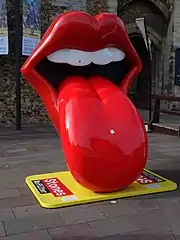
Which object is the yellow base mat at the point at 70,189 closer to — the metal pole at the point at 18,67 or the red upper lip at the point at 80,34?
the red upper lip at the point at 80,34

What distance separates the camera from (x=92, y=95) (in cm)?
458

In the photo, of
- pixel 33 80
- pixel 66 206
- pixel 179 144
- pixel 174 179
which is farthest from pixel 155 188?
pixel 179 144

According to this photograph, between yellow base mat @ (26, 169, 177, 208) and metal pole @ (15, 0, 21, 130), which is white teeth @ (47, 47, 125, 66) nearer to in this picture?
yellow base mat @ (26, 169, 177, 208)

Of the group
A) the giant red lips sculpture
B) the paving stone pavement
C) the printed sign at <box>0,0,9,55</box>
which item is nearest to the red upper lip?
the giant red lips sculpture

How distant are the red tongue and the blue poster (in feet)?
21.8

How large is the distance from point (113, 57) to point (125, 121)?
107 centimetres

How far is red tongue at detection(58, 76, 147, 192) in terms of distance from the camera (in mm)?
4172

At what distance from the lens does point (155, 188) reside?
462cm

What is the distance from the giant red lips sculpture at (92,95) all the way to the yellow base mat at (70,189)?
0.41 ft

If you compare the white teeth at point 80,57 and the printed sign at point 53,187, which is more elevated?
the white teeth at point 80,57

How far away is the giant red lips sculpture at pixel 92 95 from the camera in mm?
4195

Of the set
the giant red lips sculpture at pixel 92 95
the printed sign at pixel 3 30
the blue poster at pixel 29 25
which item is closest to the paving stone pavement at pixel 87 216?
the giant red lips sculpture at pixel 92 95

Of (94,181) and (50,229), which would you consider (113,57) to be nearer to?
(94,181)

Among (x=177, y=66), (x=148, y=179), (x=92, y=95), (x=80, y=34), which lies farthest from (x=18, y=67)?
(x=177, y=66)
